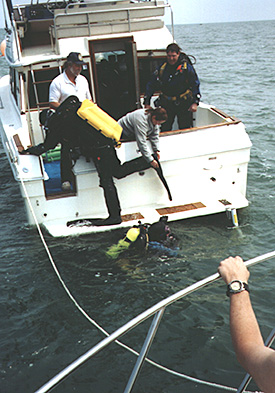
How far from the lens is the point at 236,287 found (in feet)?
5.78

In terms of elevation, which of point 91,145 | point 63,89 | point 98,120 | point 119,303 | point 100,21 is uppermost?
point 100,21

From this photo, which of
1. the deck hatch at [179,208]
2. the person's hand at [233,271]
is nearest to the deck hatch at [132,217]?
the deck hatch at [179,208]

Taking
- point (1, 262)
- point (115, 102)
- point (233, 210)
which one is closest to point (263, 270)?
point (233, 210)

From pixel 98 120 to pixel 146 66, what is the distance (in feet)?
8.86

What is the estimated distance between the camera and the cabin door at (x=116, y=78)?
7413 millimetres

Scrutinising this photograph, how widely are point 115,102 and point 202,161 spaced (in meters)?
2.34

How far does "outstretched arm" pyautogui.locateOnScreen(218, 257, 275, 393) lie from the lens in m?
1.48

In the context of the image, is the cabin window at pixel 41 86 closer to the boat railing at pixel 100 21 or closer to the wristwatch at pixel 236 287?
the boat railing at pixel 100 21

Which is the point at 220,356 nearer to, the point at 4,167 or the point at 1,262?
the point at 1,262

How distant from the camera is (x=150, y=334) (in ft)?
7.54

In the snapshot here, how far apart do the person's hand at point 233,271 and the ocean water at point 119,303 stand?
250 cm

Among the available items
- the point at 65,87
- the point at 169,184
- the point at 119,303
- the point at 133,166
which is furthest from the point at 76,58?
the point at 119,303

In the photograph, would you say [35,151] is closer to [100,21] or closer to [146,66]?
[100,21]

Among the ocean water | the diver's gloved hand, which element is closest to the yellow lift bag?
the diver's gloved hand
